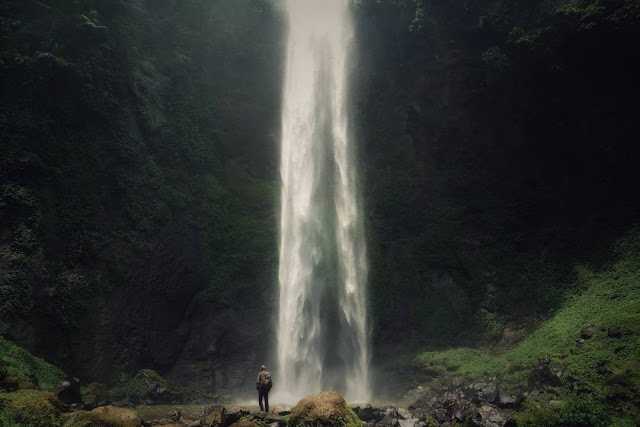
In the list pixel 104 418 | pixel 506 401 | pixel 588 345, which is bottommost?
pixel 104 418

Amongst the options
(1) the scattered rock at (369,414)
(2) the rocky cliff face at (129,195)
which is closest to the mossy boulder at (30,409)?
(2) the rocky cliff face at (129,195)

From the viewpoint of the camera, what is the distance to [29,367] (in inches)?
518

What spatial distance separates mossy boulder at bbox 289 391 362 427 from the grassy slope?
6.54 metres

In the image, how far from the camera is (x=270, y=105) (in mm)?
27266

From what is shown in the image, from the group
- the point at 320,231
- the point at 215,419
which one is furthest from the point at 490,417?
the point at 320,231

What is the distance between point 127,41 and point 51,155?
334 inches

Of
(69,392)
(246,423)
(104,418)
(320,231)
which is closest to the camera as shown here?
(104,418)

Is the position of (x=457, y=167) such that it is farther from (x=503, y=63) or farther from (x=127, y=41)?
(x=127, y=41)

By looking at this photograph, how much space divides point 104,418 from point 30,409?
1338mm

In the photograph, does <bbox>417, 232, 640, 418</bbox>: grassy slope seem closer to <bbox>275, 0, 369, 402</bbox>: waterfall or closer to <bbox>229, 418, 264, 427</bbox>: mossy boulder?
<bbox>275, 0, 369, 402</bbox>: waterfall

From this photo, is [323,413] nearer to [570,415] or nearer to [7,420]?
[7,420]

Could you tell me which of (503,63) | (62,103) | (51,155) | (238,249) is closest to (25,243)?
(51,155)

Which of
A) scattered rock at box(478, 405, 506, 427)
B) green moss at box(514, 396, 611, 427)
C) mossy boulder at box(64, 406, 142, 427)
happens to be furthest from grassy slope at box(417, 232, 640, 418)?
mossy boulder at box(64, 406, 142, 427)

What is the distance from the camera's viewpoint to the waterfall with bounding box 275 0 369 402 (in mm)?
19672
